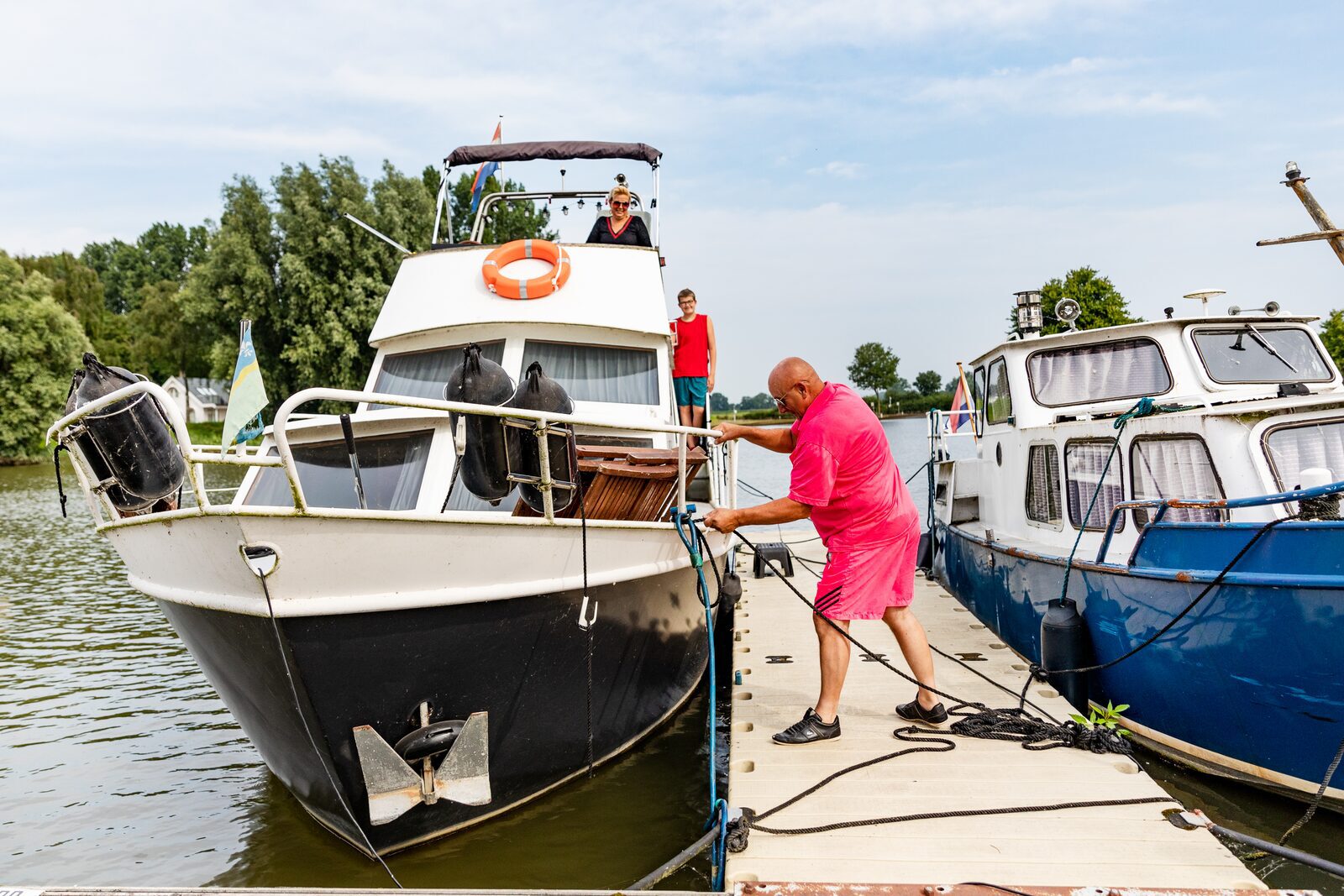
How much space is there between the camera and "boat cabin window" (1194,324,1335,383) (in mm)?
7582

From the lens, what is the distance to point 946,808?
4078 millimetres

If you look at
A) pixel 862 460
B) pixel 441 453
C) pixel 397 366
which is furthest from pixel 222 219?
pixel 862 460

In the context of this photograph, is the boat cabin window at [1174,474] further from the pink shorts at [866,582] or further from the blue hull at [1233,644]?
the pink shorts at [866,582]

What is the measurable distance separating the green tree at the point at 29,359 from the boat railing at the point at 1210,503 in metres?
41.1

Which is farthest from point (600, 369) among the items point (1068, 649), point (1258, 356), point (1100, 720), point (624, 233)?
point (1258, 356)

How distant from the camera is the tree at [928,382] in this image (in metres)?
117

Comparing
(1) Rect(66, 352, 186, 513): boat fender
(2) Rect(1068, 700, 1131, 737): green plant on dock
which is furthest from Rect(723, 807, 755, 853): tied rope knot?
(1) Rect(66, 352, 186, 513): boat fender

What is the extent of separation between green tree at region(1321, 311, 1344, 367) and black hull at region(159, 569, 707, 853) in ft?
147

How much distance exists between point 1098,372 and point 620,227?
4651 mm

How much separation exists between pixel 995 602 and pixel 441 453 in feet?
17.9

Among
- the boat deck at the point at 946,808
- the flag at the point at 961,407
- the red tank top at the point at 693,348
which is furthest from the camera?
the flag at the point at 961,407

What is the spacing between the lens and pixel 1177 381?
7527 millimetres

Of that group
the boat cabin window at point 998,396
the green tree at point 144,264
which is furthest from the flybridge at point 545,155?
the green tree at point 144,264

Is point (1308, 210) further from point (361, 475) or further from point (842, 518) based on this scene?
point (361, 475)
